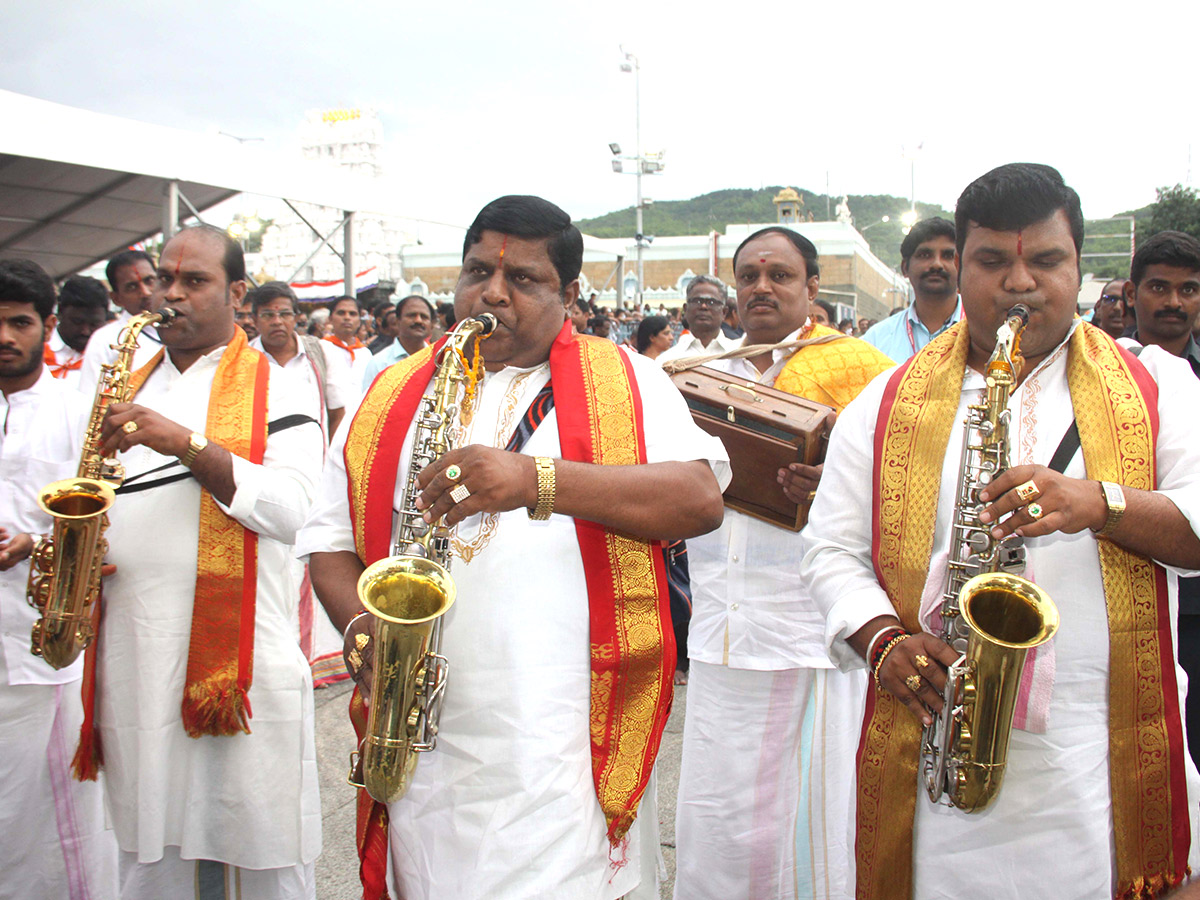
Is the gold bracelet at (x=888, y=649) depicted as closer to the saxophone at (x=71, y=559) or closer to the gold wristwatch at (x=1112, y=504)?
the gold wristwatch at (x=1112, y=504)

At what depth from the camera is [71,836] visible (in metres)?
3.38

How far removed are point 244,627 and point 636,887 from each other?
159 centimetres

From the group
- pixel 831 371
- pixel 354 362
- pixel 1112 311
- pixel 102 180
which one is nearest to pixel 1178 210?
pixel 1112 311

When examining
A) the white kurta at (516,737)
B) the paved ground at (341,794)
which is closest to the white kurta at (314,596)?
the paved ground at (341,794)

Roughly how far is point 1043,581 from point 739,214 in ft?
356

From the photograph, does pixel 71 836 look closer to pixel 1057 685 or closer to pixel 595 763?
pixel 595 763

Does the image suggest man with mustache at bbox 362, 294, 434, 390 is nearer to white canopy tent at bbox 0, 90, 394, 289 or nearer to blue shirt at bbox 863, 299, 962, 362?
blue shirt at bbox 863, 299, 962, 362

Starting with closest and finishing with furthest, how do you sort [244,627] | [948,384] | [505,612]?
[505,612] → [948,384] → [244,627]

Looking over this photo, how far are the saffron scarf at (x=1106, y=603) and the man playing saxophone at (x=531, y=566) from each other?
49 centimetres

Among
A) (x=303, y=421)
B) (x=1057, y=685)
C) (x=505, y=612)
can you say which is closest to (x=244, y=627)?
(x=303, y=421)

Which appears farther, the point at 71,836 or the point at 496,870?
the point at 71,836

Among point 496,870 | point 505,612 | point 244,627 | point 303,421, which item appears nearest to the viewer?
point 496,870

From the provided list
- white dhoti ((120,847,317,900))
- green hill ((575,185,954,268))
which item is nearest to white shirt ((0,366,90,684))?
white dhoti ((120,847,317,900))

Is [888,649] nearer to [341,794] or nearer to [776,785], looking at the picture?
[776,785]
